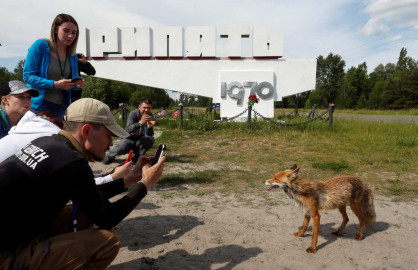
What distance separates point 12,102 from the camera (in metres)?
2.85

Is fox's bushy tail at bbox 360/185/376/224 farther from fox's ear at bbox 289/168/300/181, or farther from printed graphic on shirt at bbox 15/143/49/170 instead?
printed graphic on shirt at bbox 15/143/49/170

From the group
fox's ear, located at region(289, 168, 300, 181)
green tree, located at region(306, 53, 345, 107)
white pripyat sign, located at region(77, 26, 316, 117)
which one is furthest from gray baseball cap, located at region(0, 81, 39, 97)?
green tree, located at region(306, 53, 345, 107)

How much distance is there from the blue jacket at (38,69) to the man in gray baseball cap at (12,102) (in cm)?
20

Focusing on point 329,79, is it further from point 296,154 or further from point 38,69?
point 38,69

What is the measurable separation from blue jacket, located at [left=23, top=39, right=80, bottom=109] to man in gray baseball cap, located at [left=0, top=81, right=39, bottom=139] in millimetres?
202

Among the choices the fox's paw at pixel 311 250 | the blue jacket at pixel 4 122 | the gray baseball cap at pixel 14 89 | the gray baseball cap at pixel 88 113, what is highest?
the gray baseball cap at pixel 14 89

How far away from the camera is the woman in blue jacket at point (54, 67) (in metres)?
3.08

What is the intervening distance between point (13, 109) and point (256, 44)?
13266 mm

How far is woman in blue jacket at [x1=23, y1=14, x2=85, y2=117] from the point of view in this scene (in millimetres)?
3080

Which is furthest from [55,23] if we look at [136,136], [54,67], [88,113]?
[136,136]

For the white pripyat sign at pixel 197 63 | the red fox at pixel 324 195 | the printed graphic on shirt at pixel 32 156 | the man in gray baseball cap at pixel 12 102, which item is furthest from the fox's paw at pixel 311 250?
the white pripyat sign at pixel 197 63

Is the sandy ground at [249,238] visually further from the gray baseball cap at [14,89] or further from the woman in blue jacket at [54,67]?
the gray baseball cap at [14,89]

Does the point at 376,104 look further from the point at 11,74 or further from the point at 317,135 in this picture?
the point at 11,74

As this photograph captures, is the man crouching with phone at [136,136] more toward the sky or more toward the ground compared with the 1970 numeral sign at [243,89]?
more toward the ground
